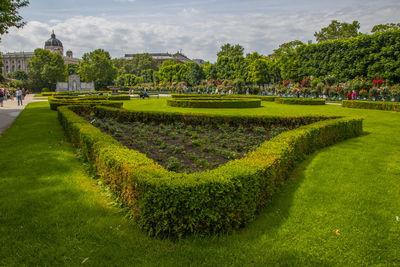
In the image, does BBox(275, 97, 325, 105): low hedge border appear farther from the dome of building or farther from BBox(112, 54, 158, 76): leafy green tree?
the dome of building

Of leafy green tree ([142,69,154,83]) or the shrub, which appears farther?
leafy green tree ([142,69,154,83])

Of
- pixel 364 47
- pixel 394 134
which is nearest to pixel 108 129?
pixel 394 134

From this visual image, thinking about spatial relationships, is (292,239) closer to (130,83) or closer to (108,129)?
(108,129)

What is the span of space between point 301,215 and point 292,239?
647 mm

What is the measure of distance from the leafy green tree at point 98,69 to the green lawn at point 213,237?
61187mm

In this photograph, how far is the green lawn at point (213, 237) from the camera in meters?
2.72

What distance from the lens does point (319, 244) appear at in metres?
3.01

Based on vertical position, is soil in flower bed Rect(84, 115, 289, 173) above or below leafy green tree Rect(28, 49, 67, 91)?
below

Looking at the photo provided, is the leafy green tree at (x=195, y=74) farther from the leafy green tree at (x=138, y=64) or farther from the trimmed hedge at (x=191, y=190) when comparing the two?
the trimmed hedge at (x=191, y=190)

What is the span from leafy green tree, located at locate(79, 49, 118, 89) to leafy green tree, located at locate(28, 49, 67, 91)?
5.12 m

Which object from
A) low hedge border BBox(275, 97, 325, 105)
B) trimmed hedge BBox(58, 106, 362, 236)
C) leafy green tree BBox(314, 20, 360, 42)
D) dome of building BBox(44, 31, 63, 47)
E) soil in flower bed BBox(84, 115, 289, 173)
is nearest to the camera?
trimmed hedge BBox(58, 106, 362, 236)

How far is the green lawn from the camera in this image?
272 cm

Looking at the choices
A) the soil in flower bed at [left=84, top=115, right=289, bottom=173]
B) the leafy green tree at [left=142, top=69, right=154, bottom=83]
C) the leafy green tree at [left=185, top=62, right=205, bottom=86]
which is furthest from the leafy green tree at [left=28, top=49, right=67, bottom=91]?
the soil in flower bed at [left=84, top=115, right=289, bottom=173]

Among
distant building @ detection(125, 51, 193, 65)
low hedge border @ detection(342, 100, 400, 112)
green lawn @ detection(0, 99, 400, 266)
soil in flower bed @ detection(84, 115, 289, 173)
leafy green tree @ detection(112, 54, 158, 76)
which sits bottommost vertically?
green lawn @ detection(0, 99, 400, 266)
